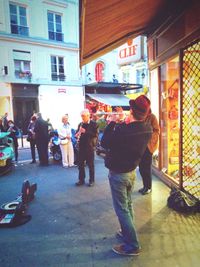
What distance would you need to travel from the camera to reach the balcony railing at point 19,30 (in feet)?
60.2

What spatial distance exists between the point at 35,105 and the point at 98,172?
13867 mm

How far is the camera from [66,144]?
771 cm

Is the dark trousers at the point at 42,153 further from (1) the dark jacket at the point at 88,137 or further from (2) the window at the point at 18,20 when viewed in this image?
(2) the window at the point at 18,20

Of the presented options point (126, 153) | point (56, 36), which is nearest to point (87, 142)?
point (126, 153)

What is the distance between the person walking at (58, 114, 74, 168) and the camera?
7641 millimetres

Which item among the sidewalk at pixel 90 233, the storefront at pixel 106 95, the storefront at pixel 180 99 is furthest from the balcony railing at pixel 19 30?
the sidewalk at pixel 90 233

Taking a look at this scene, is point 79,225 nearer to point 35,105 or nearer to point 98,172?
point 98,172

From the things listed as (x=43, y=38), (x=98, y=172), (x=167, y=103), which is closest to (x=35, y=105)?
(x=43, y=38)

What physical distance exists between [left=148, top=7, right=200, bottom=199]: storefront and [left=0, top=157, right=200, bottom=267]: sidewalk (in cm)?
65

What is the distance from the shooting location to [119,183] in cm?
277

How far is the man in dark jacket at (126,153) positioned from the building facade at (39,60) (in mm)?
16498

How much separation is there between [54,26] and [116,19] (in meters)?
17.8

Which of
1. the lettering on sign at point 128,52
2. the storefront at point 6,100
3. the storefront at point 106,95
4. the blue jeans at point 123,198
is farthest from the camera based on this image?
the storefront at point 106,95

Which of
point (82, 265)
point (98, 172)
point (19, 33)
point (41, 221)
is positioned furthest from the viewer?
point (19, 33)
